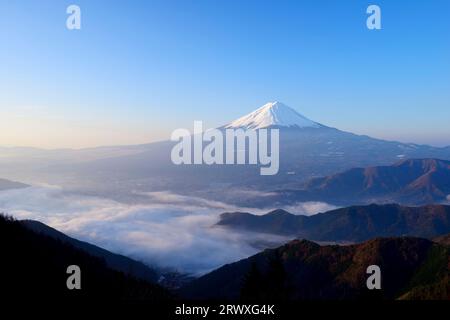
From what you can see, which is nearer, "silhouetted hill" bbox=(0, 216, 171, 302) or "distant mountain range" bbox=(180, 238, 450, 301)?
"silhouetted hill" bbox=(0, 216, 171, 302)

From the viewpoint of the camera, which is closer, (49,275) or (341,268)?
(49,275)

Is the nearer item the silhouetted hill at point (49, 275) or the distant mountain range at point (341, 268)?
the silhouetted hill at point (49, 275)

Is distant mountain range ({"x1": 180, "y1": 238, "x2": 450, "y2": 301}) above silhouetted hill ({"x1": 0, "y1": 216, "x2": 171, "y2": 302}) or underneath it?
underneath

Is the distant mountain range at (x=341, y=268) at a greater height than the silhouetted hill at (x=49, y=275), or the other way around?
the silhouetted hill at (x=49, y=275)

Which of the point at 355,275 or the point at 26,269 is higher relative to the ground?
the point at 26,269

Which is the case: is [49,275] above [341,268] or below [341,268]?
above
